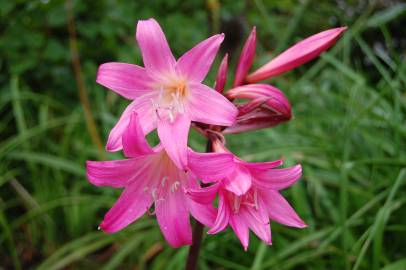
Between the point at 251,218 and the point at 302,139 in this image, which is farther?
the point at 302,139

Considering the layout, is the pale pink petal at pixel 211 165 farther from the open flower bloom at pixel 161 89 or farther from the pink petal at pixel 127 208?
the pink petal at pixel 127 208

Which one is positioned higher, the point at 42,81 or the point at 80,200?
the point at 42,81

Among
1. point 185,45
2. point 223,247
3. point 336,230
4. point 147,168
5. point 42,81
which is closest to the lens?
point 147,168

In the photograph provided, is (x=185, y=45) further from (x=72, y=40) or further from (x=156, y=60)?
(x=156, y=60)

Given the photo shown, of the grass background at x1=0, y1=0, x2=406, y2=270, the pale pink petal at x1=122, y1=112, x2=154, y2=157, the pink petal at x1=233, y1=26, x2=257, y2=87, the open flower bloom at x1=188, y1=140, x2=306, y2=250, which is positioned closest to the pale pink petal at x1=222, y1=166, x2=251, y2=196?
the open flower bloom at x1=188, y1=140, x2=306, y2=250

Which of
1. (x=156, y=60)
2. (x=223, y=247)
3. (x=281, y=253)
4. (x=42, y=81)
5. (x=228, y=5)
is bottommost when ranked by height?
(x=223, y=247)

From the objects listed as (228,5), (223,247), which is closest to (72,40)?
(228,5)

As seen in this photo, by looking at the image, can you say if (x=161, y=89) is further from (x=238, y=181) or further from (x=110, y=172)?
(x=238, y=181)

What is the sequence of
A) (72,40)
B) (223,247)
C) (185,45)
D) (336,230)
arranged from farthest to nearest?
(185,45) → (72,40) → (223,247) → (336,230)
